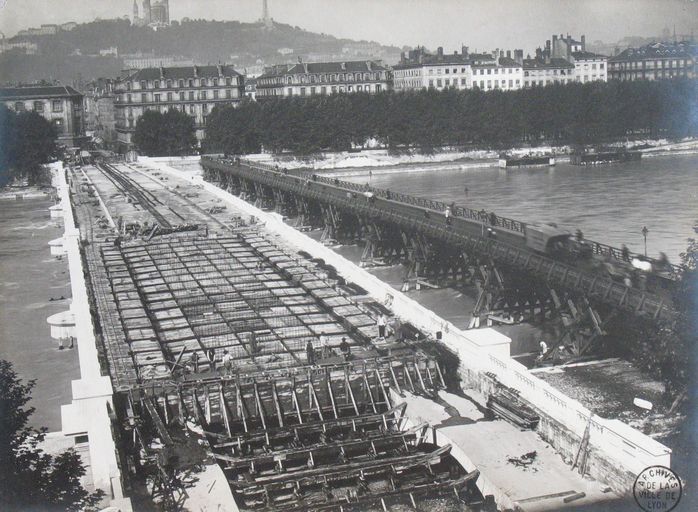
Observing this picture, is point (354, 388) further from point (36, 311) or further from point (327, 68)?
point (327, 68)

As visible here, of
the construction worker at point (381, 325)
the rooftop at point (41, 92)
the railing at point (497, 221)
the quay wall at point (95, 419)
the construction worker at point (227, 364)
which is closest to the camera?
the quay wall at point (95, 419)

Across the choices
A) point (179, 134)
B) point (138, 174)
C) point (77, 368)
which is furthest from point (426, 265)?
point (179, 134)

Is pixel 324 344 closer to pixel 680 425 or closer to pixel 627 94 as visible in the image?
pixel 680 425

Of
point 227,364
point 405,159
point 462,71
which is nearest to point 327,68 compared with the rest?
point 462,71

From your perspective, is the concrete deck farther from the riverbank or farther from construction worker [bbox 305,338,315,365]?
the riverbank

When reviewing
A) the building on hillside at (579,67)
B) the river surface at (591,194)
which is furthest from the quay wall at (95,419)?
the building on hillside at (579,67)

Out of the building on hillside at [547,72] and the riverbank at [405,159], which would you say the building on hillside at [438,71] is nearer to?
the building on hillside at [547,72]

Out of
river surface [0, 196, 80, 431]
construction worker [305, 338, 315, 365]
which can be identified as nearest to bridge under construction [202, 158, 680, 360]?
construction worker [305, 338, 315, 365]
